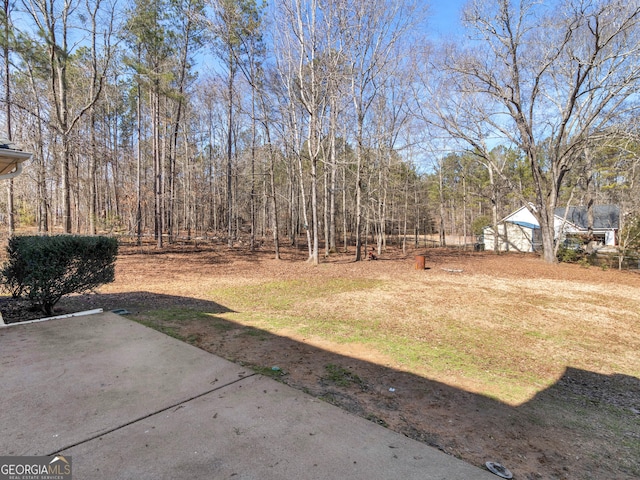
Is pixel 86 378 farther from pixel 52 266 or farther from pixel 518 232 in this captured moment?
pixel 518 232

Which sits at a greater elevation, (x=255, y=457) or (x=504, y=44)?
(x=504, y=44)

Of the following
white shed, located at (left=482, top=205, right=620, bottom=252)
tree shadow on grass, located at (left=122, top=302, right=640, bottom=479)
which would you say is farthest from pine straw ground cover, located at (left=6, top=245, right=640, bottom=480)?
white shed, located at (left=482, top=205, right=620, bottom=252)

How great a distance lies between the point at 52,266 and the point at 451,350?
5446 millimetres

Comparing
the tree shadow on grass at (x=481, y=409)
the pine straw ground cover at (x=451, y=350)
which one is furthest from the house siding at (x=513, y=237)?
the tree shadow on grass at (x=481, y=409)

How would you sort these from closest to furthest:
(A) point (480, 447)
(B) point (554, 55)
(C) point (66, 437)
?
(C) point (66, 437) < (A) point (480, 447) < (B) point (554, 55)

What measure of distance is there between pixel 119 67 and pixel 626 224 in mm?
24384

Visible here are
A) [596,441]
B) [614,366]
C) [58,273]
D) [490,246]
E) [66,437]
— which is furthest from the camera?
[490,246]

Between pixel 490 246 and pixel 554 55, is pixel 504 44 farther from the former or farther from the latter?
pixel 490 246

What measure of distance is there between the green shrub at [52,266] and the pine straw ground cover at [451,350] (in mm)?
996

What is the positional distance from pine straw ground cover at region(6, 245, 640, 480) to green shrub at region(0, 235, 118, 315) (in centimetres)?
100

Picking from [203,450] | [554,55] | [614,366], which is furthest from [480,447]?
[554,55]

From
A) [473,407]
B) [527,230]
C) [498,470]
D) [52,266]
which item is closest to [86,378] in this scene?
[52,266]

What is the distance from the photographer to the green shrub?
426cm

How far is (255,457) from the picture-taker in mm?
1749
